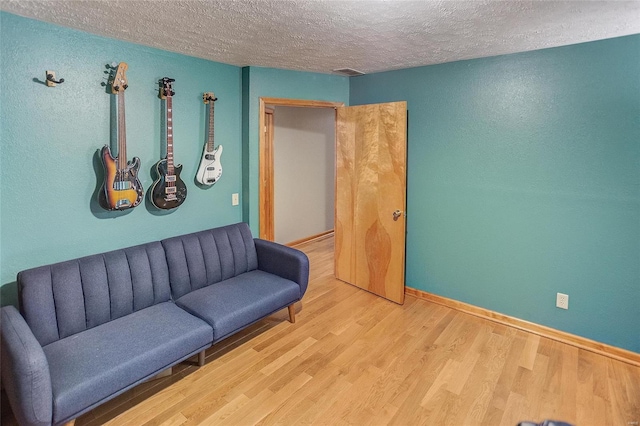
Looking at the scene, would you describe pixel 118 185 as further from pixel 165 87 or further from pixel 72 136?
pixel 165 87

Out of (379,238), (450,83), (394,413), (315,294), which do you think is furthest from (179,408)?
(450,83)

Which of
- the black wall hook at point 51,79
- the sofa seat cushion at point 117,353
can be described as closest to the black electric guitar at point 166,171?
the black wall hook at point 51,79

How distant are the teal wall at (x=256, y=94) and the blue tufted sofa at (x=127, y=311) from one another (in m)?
0.35

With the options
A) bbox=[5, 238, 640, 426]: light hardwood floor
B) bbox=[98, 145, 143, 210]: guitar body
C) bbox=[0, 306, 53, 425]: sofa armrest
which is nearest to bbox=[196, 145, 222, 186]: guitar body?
bbox=[98, 145, 143, 210]: guitar body

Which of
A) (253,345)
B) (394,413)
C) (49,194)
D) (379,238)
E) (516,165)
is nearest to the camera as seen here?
(394,413)

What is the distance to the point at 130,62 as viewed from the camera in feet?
8.41

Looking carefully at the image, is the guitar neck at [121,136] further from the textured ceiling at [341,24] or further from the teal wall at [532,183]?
the teal wall at [532,183]

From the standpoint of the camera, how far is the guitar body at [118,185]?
95.3 inches

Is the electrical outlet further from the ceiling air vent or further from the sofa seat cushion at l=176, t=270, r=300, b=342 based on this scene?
the ceiling air vent

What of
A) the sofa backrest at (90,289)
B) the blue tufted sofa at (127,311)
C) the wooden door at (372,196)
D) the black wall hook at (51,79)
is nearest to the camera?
the blue tufted sofa at (127,311)

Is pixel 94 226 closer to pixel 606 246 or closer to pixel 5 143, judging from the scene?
pixel 5 143

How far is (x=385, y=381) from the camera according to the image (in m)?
2.34

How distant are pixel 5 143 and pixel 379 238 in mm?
2943

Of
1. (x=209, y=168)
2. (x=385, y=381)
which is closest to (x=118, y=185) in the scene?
(x=209, y=168)
